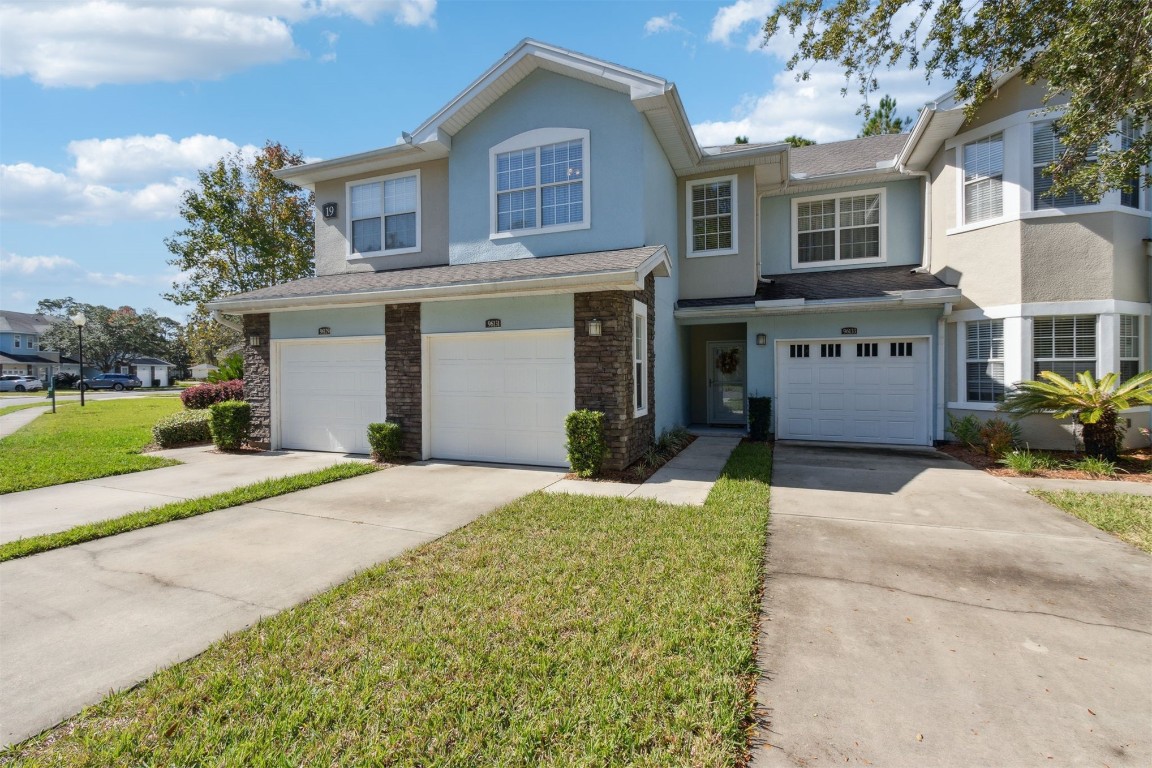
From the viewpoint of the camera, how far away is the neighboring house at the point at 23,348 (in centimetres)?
4806

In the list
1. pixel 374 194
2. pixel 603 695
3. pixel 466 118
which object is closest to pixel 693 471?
pixel 603 695

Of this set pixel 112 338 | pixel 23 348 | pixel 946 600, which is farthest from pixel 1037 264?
pixel 23 348

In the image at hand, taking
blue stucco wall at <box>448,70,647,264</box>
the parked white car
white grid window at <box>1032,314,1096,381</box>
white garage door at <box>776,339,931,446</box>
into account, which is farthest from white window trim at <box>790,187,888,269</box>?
the parked white car

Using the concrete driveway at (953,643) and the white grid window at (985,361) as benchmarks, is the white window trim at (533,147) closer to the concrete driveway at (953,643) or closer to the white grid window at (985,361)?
the concrete driveway at (953,643)

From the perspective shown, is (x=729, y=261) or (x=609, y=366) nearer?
(x=609, y=366)

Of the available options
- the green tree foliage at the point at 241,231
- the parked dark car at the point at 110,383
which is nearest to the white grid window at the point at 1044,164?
the green tree foliage at the point at 241,231

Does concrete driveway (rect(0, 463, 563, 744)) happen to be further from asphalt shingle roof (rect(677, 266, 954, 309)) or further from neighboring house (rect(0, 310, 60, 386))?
neighboring house (rect(0, 310, 60, 386))

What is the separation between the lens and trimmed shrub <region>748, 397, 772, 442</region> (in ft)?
37.3

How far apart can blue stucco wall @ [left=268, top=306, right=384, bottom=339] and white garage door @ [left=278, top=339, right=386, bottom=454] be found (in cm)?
20

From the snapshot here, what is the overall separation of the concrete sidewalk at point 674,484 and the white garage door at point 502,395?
1325mm

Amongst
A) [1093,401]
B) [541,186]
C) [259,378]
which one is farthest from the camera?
[259,378]

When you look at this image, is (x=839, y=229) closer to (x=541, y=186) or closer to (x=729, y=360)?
(x=729, y=360)

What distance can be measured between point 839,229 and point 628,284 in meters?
7.93

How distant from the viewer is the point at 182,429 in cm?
1140
